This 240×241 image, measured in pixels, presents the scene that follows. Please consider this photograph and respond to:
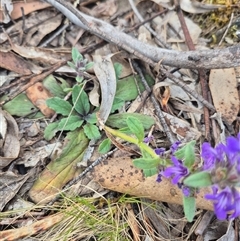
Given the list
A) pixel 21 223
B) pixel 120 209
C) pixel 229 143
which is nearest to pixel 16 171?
pixel 21 223

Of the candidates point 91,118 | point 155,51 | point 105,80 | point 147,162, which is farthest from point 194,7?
point 147,162

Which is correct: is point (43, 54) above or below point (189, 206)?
above

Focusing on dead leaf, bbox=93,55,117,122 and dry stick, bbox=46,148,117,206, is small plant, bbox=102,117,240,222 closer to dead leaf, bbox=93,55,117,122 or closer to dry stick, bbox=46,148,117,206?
dry stick, bbox=46,148,117,206

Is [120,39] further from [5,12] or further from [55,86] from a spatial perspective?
[5,12]

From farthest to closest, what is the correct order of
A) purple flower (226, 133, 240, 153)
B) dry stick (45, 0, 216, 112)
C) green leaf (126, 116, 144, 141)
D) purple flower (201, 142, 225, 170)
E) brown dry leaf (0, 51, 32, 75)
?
A: brown dry leaf (0, 51, 32, 75) < dry stick (45, 0, 216, 112) < green leaf (126, 116, 144, 141) < purple flower (201, 142, 225, 170) < purple flower (226, 133, 240, 153)

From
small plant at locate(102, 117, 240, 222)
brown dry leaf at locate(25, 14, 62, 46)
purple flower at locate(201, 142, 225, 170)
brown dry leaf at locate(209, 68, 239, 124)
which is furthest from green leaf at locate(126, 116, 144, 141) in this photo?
brown dry leaf at locate(25, 14, 62, 46)

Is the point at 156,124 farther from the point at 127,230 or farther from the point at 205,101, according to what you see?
the point at 127,230

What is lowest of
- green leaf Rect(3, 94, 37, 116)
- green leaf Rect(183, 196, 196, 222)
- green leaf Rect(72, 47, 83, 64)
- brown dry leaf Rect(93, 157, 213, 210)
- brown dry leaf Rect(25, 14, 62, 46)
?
brown dry leaf Rect(93, 157, 213, 210)
